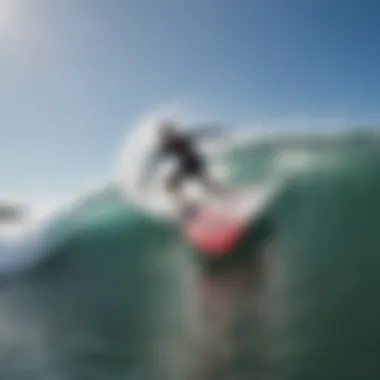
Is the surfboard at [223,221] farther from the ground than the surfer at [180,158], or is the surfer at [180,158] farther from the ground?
the surfer at [180,158]

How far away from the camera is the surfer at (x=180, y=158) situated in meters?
2.79

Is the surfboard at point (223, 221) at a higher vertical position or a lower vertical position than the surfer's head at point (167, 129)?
lower

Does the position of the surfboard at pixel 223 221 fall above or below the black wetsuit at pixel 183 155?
below

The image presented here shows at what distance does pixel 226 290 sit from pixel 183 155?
54 centimetres

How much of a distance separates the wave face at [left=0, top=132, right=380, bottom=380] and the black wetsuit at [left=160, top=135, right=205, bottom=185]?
84mm

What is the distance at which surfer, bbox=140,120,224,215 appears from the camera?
9.15 feet

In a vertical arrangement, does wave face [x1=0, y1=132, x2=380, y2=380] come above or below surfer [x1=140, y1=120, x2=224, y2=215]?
below

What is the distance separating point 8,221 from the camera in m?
2.88

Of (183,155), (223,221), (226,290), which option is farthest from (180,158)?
(226,290)

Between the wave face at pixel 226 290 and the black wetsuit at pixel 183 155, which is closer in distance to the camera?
the wave face at pixel 226 290

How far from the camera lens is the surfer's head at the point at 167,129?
279 cm

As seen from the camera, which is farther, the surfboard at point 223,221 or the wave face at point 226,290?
the surfboard at point 223,221

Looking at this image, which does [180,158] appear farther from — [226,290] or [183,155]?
[226,290]

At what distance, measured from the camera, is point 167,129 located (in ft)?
9.13
